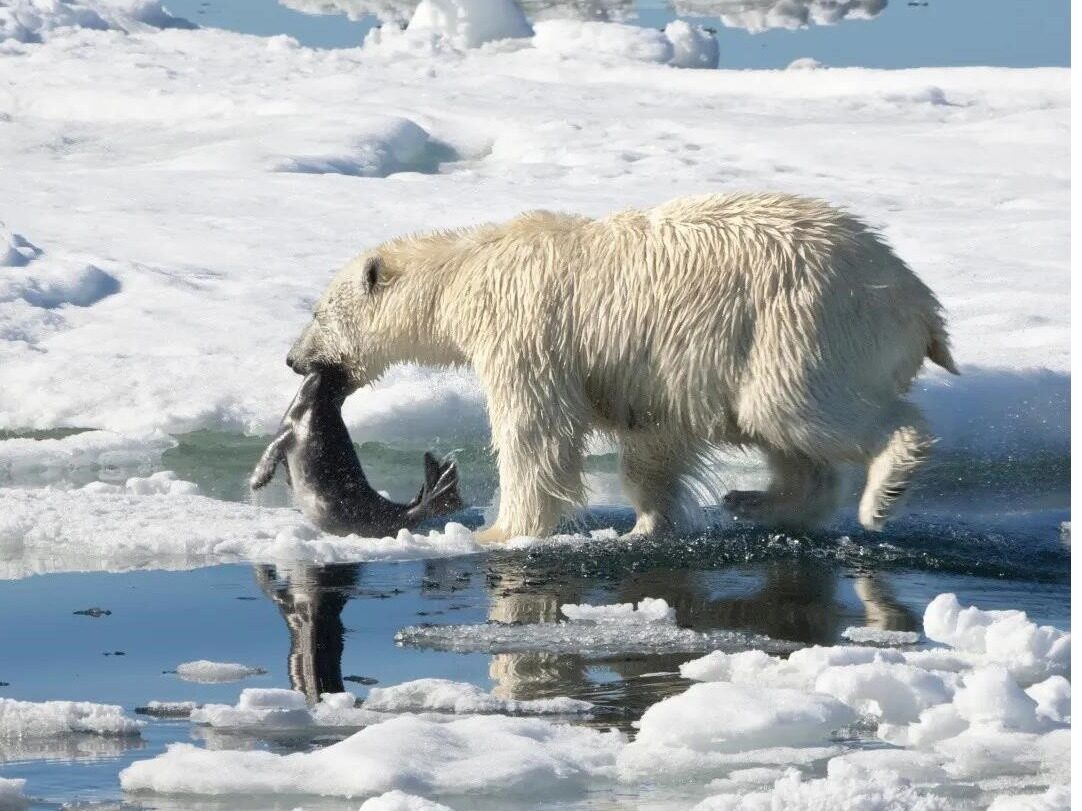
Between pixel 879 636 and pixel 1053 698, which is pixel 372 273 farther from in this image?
pixel 1053 698

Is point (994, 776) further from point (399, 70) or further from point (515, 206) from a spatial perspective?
point (399, 70)

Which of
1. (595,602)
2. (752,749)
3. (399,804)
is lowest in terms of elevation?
(595,602)

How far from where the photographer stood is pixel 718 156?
15.2m

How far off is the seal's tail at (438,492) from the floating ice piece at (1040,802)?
3551 mm

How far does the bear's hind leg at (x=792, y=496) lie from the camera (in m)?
6.36

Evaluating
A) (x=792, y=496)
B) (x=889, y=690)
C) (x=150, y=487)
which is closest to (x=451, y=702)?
(x=889, y=690)

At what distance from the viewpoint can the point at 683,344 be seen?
19.6 ft

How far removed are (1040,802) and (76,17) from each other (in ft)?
62.9

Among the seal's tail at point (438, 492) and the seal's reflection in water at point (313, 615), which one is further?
the seal's tail at point (438, 492)

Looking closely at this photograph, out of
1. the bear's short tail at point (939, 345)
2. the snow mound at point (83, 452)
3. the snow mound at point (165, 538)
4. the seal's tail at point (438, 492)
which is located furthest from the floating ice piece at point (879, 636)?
the snow mound at point (83, 452)

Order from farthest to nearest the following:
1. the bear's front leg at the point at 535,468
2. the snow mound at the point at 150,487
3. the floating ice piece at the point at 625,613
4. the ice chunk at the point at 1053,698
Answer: the snow mound at the point at 150,487 < the bear's front leg at the point at 535,468 < the floating ice piece at the point at 625,613 < the ice chunk at the point at 1053,698

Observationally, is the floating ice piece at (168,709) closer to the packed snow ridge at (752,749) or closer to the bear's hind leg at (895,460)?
the packed snow ridge at (752,749)

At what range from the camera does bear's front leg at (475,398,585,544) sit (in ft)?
20.0

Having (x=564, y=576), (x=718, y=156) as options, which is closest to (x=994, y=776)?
(x=564, y=576)
